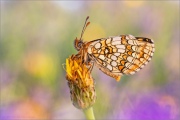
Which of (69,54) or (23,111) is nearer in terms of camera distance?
(23,111)

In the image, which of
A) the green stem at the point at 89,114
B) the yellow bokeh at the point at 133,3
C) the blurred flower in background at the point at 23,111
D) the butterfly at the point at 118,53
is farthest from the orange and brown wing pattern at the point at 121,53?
the yellow bokeh at the point at 133,3

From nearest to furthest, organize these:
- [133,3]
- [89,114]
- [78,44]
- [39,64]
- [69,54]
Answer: [89,114] → [78,44] → [69,54] → [39,64] → [133,3]

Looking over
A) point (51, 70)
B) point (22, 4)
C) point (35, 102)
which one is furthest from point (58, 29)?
point (35, 102)

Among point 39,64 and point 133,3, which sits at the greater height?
point 133,3

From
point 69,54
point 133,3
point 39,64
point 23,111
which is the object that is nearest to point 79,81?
point 23,111

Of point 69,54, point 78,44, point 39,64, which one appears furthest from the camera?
point 39,64

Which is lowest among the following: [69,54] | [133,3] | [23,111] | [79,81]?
[23,111]

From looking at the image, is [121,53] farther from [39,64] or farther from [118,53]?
[39,64]

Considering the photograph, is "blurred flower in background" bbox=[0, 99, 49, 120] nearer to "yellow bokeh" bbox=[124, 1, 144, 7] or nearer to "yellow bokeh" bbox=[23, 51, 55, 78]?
"yellow bokeh" bbox=[23, 51, 55, 78]
